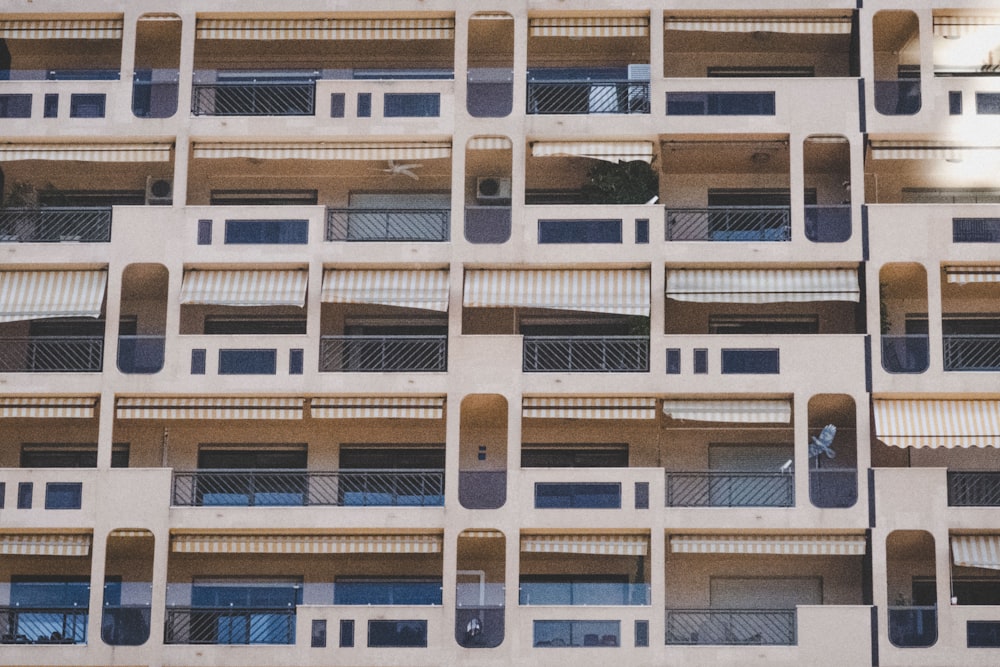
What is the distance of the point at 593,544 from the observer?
119 ft

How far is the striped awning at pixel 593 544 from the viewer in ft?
118

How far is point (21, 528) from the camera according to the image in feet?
119

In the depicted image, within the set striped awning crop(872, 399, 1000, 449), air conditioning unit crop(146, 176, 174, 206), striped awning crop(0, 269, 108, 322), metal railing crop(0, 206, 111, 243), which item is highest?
air conditioning unit crop(146, 176, 174, 206)

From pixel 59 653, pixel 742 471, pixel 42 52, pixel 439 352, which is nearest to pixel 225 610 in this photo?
pixel 59 653

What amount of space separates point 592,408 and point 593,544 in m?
2.60

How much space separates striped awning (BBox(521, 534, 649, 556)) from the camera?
36094mm

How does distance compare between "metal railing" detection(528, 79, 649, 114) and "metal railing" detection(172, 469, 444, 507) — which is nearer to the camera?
"metal railing" detection(172, 469, 444, 507)

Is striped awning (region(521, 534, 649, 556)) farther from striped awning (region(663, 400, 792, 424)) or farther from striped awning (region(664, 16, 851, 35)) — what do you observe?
striped awning (region(664, 16, 851, 35))

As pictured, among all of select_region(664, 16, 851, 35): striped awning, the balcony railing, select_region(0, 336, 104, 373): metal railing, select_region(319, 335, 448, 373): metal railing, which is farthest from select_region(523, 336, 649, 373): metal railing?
select_region(0, 336, 104, 373): metal railing

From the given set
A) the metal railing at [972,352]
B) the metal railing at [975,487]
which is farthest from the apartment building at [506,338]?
the metal railing at [972,352]

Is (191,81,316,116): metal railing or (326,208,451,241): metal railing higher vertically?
(191,81,316,116): metal railing

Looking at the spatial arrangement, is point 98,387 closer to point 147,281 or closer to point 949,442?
point 147,281

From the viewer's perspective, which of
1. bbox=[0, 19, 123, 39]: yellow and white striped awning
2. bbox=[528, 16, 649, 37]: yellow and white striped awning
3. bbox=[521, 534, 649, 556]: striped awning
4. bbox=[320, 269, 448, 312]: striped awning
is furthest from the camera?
bbox=[0, 19, 123, 39]: yellow and white striped awning

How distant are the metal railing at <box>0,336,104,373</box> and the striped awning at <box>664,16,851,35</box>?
13.1 metres
